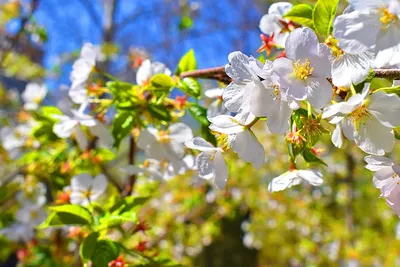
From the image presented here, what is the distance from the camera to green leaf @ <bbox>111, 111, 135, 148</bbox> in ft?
3.18

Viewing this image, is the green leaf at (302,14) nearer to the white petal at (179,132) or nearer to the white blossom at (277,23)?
the white blossom at (277,23)

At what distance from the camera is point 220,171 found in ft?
2.65

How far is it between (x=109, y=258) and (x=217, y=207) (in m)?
2.61

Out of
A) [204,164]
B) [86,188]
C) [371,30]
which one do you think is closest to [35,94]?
[86,188]

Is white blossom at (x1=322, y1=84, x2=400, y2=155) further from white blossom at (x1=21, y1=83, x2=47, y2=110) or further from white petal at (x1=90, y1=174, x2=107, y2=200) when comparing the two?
white blossom at (x1=21, y1=83, x2=47, y2=110)

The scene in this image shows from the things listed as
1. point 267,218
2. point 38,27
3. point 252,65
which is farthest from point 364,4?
point 267,218

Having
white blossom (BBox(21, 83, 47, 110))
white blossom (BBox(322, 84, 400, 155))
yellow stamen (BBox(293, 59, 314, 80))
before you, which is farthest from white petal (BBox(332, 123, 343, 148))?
white blossom (BBox(21, 83, 47, 110))

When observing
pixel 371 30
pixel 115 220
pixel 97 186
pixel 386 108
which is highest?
pixel 371 30

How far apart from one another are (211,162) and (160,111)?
8.1 inches

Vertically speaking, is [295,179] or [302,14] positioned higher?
[302,14]

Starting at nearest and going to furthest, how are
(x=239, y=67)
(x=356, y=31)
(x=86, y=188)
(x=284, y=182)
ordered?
(x=356, y=31)
(x=239, y=67)
(x=284, y=182)
(x=86, y=188)

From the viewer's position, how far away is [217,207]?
11.2 ft

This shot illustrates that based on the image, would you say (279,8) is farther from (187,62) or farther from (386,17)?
(386,17)

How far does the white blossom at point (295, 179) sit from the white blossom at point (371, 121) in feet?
0.42
